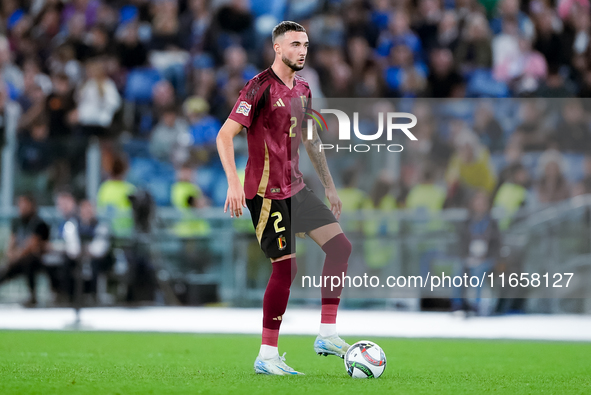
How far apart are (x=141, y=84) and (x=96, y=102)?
0.80 meters

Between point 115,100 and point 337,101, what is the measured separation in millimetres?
3247

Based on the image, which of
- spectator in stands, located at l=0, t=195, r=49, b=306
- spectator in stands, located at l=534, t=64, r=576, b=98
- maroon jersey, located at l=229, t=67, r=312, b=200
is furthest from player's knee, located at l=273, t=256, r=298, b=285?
spectator in stands, located at l=534, t=64, r=576, b=98

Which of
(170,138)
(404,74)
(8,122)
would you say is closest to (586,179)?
(404,74)

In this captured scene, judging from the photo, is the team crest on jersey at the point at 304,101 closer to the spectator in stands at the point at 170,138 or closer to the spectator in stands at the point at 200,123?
the spectator in stands at the point at 170,138

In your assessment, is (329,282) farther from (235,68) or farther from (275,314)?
(235,68)

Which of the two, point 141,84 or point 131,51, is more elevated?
point 131,51

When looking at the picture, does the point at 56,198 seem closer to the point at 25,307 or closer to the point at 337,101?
the point at 25,307

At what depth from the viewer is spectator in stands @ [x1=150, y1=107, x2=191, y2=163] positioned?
10.6 metres

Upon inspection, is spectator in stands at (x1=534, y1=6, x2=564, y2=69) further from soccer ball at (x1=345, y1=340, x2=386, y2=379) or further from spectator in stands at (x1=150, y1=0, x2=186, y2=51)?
soccer ball at (x1=345, y1=340, x2=386, y2=379)

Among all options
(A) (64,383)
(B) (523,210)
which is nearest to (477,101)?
(B) (523,210)

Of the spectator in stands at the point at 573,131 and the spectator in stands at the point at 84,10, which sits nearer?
the spectator in stands at the point at 573,131

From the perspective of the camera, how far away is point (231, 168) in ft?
15.9

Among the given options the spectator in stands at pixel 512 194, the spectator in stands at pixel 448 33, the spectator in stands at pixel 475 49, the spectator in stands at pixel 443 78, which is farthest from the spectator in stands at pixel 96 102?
the spectator in stands at pixel 512 194

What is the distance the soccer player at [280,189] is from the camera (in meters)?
5.03
